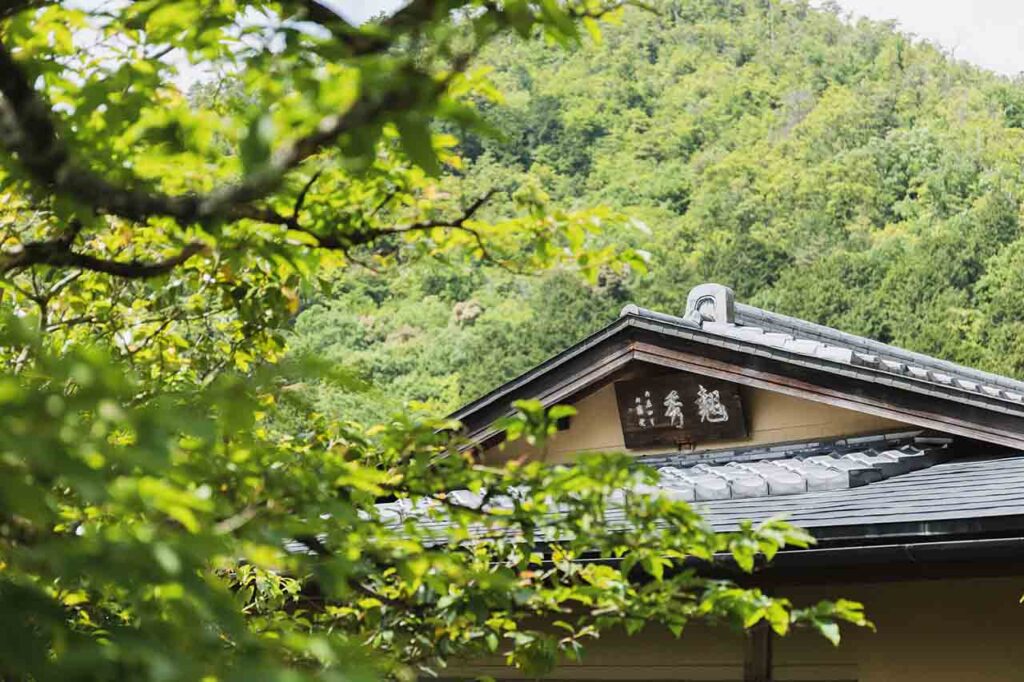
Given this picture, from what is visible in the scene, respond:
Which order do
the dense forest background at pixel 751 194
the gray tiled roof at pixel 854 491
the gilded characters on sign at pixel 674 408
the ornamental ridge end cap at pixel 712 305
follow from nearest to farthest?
the gray tiled roof at pixel 854 491 → the gilded characters on sign at pixel 674 408 → the ornamental ridge end cap at pixel 712 305 → the dense forest background at pixel 751 194

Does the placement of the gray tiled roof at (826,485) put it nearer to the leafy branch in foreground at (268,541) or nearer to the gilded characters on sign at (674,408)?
the gilded characters on sign at (674,408)

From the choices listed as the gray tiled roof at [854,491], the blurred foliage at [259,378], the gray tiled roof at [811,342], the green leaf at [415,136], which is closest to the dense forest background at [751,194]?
the gray tiled roof at [811,342]

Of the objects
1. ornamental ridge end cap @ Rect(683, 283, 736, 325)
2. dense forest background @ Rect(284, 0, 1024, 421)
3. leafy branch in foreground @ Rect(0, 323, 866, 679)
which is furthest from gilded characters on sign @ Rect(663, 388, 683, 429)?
dense forest background @ Rect(284, 0, 1024, 421)

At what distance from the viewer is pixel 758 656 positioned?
18.3 feet

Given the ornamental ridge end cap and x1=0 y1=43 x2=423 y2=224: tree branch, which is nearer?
x1=0 y1=43 x2=423 y2=224: tree branch

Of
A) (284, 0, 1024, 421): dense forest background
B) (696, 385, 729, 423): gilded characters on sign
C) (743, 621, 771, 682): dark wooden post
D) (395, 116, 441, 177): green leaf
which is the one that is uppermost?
(284, 0, 1024, 421): dense forest background

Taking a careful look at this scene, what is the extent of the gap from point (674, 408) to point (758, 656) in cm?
260

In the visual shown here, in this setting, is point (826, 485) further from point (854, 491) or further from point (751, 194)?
point (751, 194)

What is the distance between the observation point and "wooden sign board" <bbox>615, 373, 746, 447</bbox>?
25.5 ft

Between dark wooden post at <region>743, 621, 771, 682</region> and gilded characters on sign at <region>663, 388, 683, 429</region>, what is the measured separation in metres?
2.48

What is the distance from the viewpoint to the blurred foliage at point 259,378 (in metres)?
1.70

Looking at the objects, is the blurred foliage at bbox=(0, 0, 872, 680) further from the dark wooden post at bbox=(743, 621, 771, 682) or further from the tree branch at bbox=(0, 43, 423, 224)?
the dark wooden post at bbox=(743, 621, 771, 682)

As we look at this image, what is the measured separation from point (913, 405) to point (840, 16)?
5460 cm

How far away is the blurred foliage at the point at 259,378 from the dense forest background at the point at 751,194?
1042 inches
